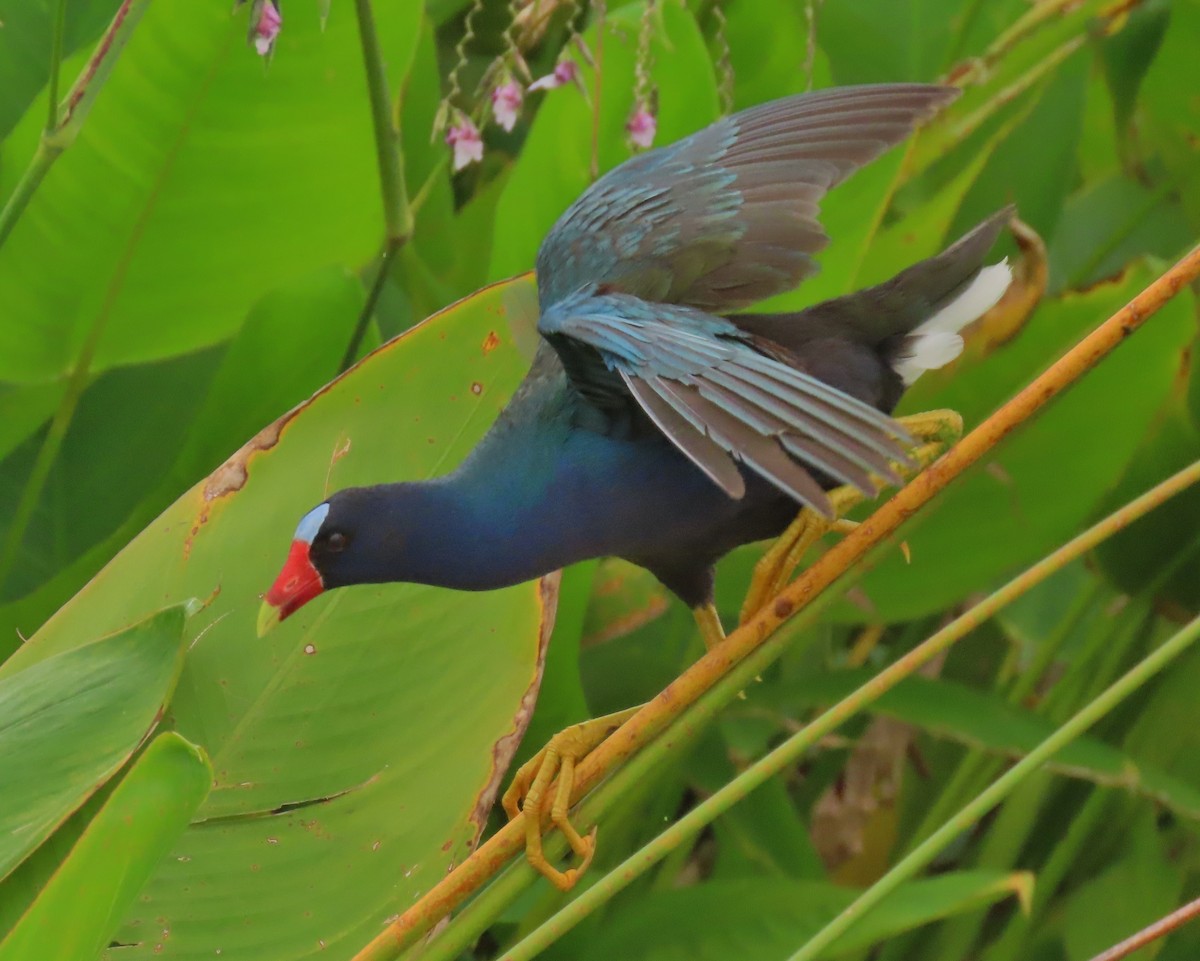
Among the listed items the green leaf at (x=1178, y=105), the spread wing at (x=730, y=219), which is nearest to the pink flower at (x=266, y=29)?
the spread wing at (x=730, y=219)

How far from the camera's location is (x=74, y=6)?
1.37m

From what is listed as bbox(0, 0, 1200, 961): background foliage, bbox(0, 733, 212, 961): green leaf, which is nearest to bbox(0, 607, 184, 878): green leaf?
bbox(0, 0, 1200, 961): background foliage

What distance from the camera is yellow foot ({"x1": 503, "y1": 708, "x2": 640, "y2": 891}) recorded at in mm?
885

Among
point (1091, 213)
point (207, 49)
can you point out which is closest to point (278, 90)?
point (207, 49)

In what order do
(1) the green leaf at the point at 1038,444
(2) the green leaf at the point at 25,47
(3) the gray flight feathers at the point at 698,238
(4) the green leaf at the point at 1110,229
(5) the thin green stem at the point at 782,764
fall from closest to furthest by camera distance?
1. (5) the thin green stem at the point at 782,764
2. (3) the gray flight feathers at the point at 698,238
3. (1) the green leaf at the point at 1038,444
4. (2) the green leaf at the point at 25,47
5. (4) the green leaf at the point at 1110,229

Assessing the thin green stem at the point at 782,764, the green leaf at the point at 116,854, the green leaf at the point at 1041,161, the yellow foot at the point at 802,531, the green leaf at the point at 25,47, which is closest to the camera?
the green leaf at the point at 116,854

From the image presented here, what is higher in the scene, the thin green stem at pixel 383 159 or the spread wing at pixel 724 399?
the thin green stem at pixel 383 159

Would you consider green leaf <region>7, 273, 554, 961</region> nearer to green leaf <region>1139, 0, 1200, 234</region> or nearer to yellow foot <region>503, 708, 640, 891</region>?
yellow foot <region>503, 708, 640, 891</region>

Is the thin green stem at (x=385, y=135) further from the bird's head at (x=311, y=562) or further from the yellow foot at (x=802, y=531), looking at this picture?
the yellow foot at (x=802, y=531)

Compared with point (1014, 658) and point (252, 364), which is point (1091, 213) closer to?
point (1014, 658)

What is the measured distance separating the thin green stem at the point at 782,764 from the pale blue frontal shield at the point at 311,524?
0.29 m

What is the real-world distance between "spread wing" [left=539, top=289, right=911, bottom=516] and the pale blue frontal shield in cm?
19

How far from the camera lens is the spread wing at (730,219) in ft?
3.56

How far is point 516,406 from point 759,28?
55cm
